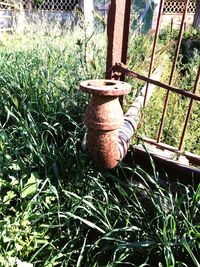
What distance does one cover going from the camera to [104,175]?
189cm

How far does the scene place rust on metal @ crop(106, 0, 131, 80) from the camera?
1.80 m

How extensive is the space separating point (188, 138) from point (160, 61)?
2.05 meters

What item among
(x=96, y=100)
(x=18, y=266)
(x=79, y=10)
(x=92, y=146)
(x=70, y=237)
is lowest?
(x=70, y=237)

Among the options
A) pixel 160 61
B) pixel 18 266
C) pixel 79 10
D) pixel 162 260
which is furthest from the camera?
pixel 160 61

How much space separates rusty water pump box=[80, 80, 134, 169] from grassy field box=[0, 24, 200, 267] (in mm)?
151

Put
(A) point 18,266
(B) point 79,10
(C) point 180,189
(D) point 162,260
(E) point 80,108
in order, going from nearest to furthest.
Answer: (A) point 18,266
(D) point 162,260
(C) point 180,189
(E) point 80,108
(B) point 79,10

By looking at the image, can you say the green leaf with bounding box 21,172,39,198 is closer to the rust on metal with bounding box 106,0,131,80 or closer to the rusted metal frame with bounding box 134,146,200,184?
the rusted metal frame with bounding box 134,146,200,184

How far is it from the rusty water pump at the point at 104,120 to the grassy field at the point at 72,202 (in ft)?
0.50

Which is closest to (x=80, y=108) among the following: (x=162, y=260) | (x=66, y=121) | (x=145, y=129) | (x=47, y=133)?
(x=66, y=121)

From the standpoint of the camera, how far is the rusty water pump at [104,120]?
1.53 meters

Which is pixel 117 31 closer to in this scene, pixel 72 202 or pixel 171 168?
pixel 171 168

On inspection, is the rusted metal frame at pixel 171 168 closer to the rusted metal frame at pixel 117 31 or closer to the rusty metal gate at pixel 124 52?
the rusty metal gate at pixel 124 52

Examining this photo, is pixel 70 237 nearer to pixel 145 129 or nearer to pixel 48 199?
pixel 48 199

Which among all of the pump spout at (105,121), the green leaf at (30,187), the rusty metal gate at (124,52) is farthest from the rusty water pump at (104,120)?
the green leaf at (30,187)
